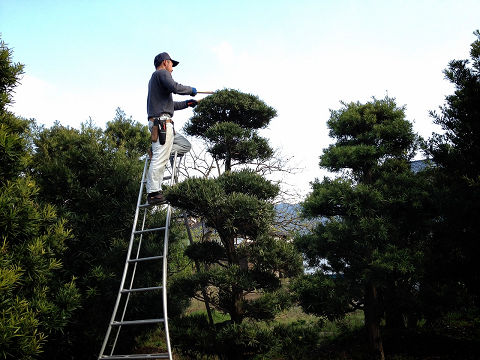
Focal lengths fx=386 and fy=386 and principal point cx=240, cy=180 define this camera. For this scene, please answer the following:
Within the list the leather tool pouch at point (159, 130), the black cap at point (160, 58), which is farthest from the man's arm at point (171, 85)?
the leather tool pouch at point (159, 130)

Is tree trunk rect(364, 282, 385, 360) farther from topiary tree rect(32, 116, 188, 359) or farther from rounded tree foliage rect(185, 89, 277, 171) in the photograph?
topiary tree rect(32, 116, 188, 359)

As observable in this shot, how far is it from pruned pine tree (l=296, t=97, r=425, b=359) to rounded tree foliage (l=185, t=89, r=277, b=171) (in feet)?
4.41

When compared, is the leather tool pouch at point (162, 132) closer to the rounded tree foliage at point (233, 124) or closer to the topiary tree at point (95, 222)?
the rounded tree foliage at point (233, 124)

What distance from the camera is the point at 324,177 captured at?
7371 mm

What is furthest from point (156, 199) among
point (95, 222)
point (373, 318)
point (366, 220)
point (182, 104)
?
point (373, 318)

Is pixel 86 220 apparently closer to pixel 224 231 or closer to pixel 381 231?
pixel 224 231

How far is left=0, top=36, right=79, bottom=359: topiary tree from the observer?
429 cm

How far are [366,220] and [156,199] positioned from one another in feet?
11.3

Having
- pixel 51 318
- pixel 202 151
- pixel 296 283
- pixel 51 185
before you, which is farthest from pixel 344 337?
pixel 202 151

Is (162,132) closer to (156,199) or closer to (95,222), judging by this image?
(156,199)

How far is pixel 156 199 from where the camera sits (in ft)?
18.3

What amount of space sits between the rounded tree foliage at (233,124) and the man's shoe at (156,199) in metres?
1.80

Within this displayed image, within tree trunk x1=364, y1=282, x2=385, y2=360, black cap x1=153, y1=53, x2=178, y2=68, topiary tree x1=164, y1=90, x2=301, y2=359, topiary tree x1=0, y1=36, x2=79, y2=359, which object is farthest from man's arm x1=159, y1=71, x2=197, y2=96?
tree trunk x1=364, y1=282, x2=385, y2=360

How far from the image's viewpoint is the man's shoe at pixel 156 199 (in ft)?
18.3
